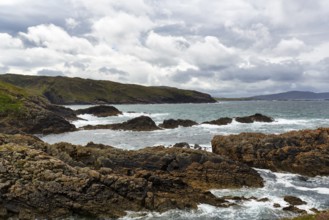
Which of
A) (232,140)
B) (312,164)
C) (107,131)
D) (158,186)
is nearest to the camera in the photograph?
(158,186)

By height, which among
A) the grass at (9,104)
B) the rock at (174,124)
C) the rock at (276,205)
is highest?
the grass at (9,104)

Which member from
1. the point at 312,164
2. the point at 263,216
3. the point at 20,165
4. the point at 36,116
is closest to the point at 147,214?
the point at 263,216

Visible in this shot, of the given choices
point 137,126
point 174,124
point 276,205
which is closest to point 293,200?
point 276,205

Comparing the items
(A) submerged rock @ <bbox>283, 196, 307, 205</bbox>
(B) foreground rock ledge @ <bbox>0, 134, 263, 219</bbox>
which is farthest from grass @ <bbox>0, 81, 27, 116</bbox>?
(A) submerged rock @ <bbox>283, 196, 307, 205</bbox>

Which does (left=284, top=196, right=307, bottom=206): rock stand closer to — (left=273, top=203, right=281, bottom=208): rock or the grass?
(left=273, top=203, right=281, bottom=208): rock

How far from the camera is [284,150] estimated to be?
4038cm

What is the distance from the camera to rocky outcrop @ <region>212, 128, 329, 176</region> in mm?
38250

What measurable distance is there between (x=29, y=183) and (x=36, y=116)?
188 ft

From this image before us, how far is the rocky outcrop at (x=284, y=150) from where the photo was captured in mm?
38250

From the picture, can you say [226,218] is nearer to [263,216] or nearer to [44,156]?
[263,216]

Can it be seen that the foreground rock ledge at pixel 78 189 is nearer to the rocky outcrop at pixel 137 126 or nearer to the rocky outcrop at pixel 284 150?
the rocky outcrop at pixel 284 150

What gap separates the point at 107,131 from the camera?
251 ft

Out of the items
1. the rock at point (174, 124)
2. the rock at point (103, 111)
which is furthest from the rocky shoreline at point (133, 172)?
the rock at point (103, 111)

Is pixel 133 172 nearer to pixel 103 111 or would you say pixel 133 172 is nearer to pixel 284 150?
pixel 284 150
